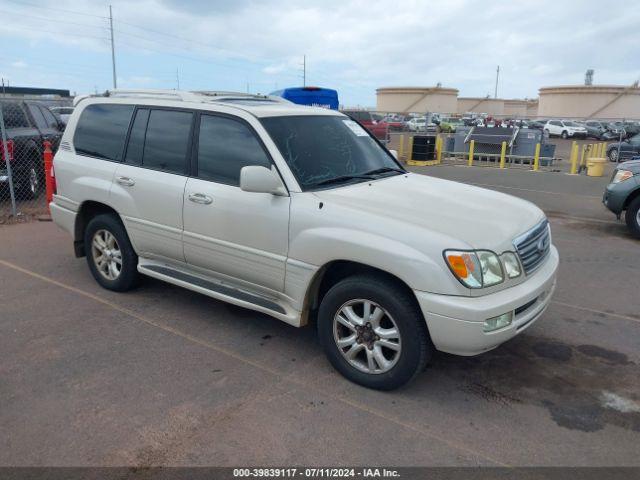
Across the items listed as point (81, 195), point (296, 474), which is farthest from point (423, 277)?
point (81, 195)

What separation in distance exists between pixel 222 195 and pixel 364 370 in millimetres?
1671

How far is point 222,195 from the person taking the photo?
4.04m

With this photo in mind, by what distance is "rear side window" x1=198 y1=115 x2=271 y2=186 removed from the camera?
4.00 metres

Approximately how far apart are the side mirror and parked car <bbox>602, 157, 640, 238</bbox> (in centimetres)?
660

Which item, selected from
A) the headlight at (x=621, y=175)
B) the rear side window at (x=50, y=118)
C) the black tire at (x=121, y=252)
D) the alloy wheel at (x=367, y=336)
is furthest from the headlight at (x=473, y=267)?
the rear side window at (x=50, y=118)

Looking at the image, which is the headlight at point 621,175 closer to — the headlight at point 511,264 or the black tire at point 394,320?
the headlight at point 511,264

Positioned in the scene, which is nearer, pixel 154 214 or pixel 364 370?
pixel 364 370

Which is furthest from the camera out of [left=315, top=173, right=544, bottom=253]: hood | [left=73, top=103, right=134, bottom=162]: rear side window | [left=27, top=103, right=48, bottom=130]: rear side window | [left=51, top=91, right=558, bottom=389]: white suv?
[left=27, top=103, right=48, bottom=130]: rear side window

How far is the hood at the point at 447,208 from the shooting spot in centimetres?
333

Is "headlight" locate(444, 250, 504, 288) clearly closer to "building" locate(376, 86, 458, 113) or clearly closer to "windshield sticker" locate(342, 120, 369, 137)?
"windshield sticker" locate(342, 120, 369, 137)

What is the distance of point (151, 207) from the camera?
4.54m

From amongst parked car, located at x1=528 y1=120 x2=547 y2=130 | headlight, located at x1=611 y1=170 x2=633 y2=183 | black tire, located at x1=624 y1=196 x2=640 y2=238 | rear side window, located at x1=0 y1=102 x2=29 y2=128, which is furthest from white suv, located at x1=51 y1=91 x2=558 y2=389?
parked car, located at x1=528 y1=120 x2=547 y2=130

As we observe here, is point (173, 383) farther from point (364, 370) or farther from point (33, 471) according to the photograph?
point (364, 370)

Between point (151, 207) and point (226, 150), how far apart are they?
35.9 inches
